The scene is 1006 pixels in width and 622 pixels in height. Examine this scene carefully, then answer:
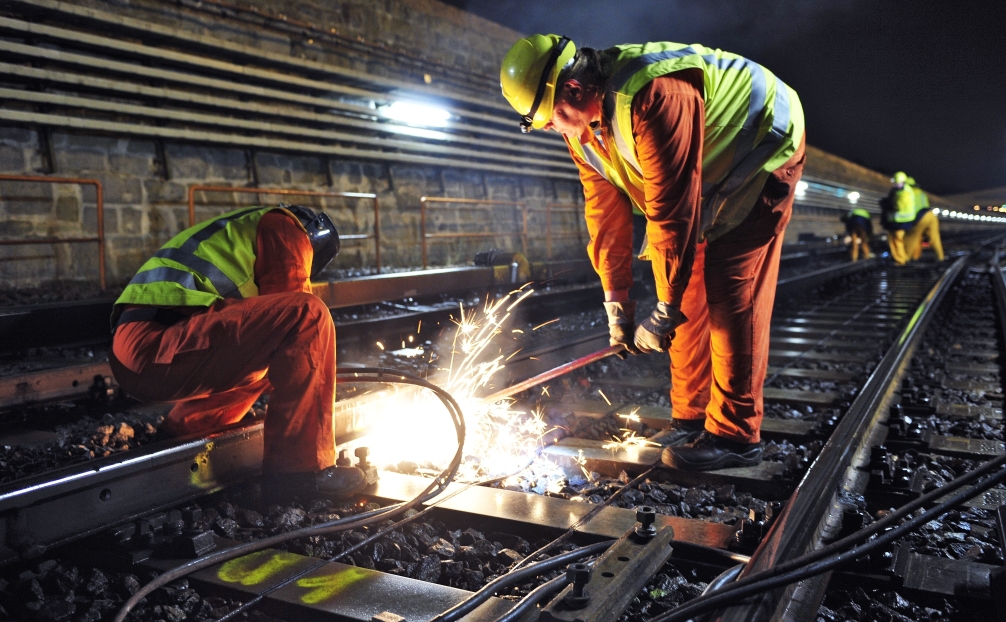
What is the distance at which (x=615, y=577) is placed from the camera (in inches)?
69.4

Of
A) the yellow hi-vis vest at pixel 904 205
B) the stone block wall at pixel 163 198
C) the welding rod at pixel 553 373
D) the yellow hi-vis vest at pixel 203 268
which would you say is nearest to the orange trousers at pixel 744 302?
the welding rod at pixel 553 373

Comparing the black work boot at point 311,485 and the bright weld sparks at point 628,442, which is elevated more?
the black work boot at point 311,485

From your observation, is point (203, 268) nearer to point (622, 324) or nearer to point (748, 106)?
point (622, 324)

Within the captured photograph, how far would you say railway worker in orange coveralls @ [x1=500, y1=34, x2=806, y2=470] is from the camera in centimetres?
262

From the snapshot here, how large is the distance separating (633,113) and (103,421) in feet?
11.0

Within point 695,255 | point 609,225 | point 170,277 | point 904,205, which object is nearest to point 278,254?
point 170,277

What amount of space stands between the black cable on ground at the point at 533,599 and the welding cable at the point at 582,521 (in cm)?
39

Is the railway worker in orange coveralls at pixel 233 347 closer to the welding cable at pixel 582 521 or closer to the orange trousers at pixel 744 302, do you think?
the welding cable at pixel 582 521

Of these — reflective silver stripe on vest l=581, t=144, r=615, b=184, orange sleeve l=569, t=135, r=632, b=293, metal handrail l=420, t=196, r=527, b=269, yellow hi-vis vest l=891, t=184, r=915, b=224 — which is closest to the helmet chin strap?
reflective silver stripe on vest l=581, t=144, r=615, b=184

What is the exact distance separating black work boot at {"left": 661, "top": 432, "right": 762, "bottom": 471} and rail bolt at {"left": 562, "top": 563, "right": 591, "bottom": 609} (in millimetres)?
1441

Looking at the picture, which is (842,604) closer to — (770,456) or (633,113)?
(770,456)

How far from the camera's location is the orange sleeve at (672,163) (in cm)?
254

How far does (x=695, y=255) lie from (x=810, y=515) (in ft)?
3.79

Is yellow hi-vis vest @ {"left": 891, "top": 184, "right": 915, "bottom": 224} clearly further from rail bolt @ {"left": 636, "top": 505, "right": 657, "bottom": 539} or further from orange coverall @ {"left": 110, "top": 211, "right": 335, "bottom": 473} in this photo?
rail bolt @ {"left": 636, "top": 505, "right": 657, "bottom": 539}
